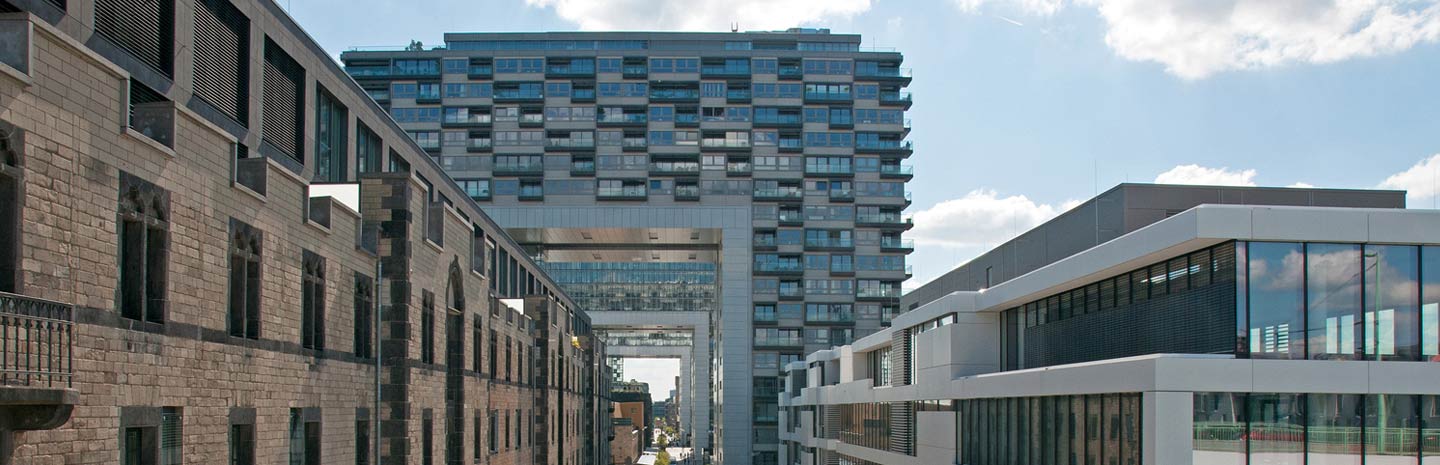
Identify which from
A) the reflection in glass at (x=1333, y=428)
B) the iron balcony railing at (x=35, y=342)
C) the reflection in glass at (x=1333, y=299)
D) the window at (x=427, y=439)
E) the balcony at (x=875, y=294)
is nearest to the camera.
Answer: the iron balcony railing at (x=35, y=342)

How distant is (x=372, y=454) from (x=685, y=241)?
6354 cm

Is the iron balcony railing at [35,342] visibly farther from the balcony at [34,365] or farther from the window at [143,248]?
the window at [143,248]

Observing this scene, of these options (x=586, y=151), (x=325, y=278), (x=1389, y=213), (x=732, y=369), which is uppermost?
(x=586, y=151)

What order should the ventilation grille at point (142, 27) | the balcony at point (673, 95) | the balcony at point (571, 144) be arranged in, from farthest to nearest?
the balcony at point (673, 95)
the balcony at point (571, 144)
the ventilation grille at point (142, 27)

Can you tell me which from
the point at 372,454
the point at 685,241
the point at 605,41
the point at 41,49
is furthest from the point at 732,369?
the point at 41,49

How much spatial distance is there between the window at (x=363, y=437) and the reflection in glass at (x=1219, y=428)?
53.4 feet

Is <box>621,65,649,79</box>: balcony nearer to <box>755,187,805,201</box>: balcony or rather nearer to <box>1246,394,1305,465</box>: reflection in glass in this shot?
<box>755,187,805,201</box>: balcony

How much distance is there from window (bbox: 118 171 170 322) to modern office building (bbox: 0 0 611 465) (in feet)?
0.08

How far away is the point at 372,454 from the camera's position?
2400 cm

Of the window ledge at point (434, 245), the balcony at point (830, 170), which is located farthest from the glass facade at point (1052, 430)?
the balcony at point (830, 170)

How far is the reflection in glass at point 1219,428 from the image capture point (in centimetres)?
2208

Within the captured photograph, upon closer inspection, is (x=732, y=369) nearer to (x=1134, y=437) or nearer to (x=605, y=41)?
(x=605, y=41)

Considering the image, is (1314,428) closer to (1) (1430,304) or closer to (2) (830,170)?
(1) (1430,304)

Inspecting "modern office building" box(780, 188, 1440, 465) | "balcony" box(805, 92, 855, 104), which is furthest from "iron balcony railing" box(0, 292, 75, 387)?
"balcony" box(805, 92, 855, 104)
